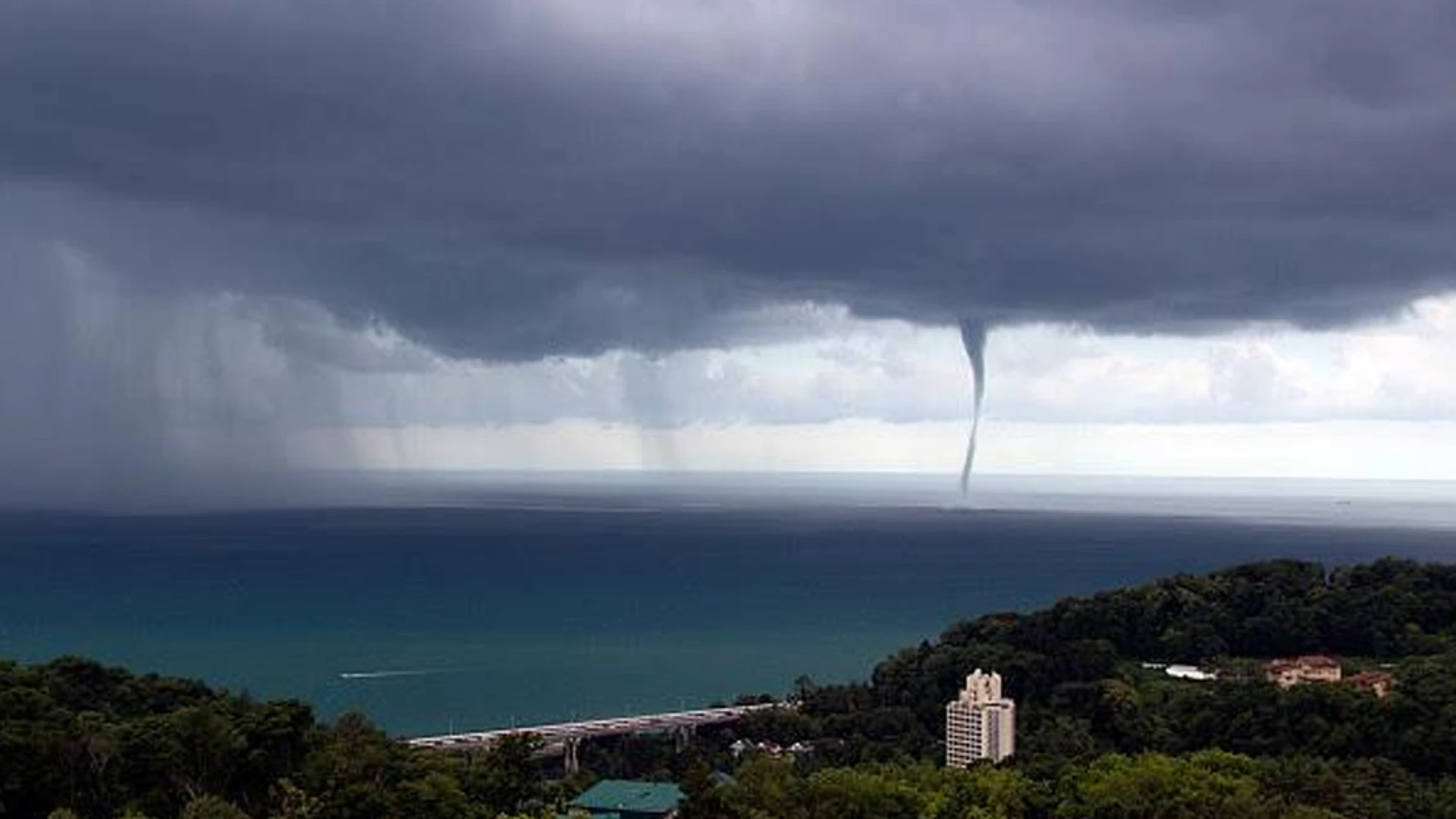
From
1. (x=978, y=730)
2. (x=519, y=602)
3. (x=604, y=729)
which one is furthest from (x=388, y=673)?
(x=978, y=730)

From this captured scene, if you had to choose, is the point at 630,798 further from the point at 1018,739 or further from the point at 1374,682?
the point at 1374,682

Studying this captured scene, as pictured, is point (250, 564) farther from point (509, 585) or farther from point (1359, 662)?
point (1359, 662)

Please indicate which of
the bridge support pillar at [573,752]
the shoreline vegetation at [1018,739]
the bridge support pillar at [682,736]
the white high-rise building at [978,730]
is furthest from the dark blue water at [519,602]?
the white high-rise building at [978,730]

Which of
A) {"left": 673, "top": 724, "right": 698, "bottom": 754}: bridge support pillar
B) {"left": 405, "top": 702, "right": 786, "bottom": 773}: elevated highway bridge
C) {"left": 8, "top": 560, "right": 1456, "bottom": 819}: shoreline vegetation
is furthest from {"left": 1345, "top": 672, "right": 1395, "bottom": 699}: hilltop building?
{"left": 673, "top": 724, "right": 698, "bottom": 754}: bridge support pillar

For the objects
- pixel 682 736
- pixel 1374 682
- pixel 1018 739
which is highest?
pixel 1374 682

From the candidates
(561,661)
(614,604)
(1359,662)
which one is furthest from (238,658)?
(1359,662)

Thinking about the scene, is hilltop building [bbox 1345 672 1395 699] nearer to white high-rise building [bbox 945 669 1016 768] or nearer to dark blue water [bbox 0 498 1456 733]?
white high-rise building [bbox 945 669 1016 768]
